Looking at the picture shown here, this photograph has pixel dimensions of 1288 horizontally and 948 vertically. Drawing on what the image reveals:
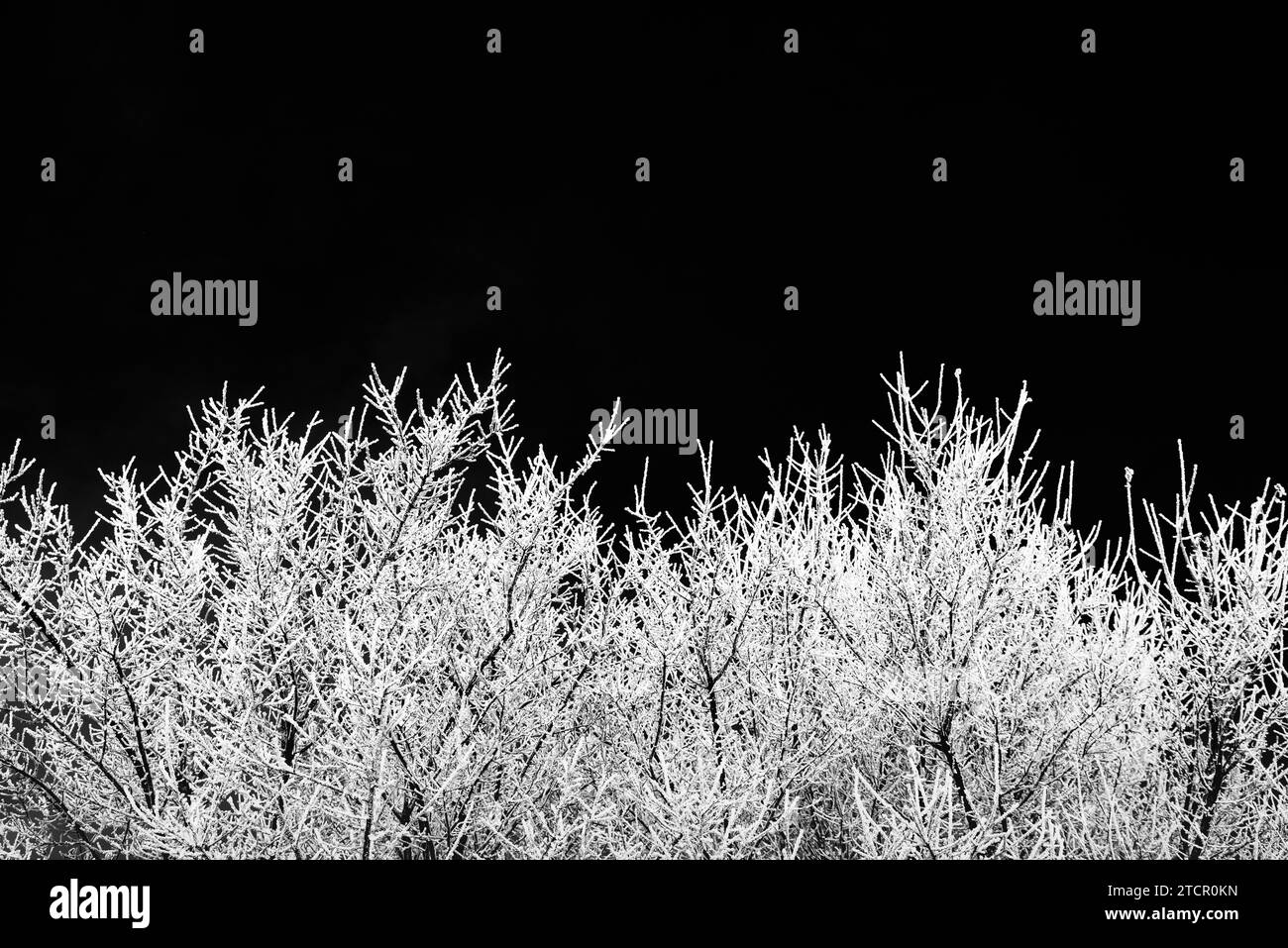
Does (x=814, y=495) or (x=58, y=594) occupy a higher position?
(x=814, y=495)

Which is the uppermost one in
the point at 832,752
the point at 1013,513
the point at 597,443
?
the point at 597,443

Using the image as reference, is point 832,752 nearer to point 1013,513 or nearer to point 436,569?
point 1013,513

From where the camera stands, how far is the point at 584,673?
11.5 metres

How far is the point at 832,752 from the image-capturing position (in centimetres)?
1154

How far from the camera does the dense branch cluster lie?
31.5 feet

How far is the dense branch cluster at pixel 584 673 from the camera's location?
31.5ft
